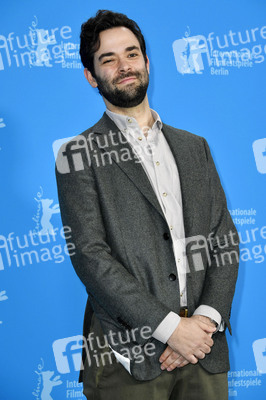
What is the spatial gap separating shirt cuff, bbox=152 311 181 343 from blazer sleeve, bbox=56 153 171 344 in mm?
18

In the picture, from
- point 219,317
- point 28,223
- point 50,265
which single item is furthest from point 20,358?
point 219,317

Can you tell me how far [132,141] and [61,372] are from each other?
153cm

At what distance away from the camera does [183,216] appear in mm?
1749

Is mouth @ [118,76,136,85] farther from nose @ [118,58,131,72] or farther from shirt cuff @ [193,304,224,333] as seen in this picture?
shirt cuff @ [193,304,224,333]

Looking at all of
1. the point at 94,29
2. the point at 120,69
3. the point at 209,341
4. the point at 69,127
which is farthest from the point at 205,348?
the point at 69,127

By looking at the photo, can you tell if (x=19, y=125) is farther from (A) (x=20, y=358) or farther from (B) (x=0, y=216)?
(A) (x=20, y=358)

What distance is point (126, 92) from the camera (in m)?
1.85

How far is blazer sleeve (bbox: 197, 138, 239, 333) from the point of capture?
1.69 m

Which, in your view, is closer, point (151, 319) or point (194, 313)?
point (151, 319)

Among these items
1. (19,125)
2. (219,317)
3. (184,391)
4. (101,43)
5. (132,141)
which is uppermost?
(101,43)

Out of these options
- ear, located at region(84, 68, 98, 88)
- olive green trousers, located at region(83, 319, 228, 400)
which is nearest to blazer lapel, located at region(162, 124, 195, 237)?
ear, located at region(84, 68, 98, 88)

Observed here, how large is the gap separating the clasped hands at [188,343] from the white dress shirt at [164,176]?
5 centimetres

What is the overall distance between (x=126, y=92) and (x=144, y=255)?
0.68 m

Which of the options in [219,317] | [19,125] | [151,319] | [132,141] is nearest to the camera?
[151,319]
